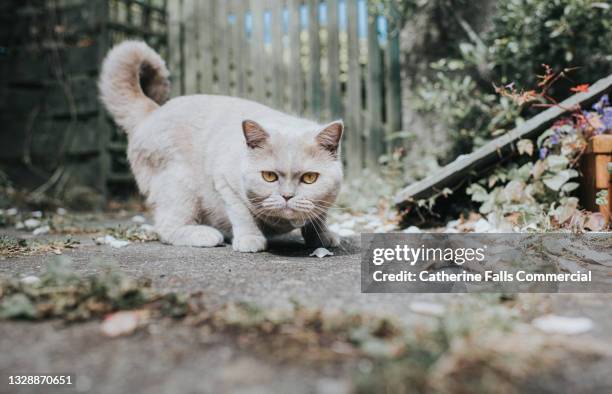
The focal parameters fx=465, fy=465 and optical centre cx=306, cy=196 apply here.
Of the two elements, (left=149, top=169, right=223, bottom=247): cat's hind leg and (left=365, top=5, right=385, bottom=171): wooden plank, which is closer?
(left=149, top=169, right=223, bottom=247): cat's hind leg

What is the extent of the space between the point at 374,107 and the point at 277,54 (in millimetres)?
1233

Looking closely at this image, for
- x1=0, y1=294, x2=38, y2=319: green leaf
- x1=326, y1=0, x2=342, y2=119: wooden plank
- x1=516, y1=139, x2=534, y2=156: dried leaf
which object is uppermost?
x1=326, y1=0, x2=342, y2=119: wooden plank

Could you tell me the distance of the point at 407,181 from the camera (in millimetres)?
3959

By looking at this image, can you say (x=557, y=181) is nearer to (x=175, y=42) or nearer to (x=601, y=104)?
(x=601, y=104)

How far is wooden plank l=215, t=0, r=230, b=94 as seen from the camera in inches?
205

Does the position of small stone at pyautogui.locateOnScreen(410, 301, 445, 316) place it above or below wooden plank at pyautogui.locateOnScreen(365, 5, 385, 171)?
below

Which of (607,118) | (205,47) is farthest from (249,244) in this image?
(205,47)

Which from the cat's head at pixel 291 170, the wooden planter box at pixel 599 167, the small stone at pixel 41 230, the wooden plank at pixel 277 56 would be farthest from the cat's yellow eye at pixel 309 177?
the wooden plank at pixel 277 56

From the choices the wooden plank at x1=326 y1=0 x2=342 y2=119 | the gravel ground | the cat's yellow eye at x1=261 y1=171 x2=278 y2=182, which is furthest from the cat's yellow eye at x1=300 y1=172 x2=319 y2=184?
the wooden plank at x1=326 y1=0 x2=342 y2=119

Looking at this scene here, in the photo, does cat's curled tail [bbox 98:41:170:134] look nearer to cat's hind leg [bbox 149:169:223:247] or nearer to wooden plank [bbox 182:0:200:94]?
cat's hind leg [bbox 149:169:223:247]

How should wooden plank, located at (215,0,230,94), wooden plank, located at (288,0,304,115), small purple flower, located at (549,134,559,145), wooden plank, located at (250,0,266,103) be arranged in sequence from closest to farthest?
1. small purple flower, located at (549,134,559,145)
2. wooden plank, located at (288,0,304,115)
3. wooden plank, located at (250,0,266,103)
4. wooden plank, located at (215,0,230,94)

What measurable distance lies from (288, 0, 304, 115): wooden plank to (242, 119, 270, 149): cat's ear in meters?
2.64

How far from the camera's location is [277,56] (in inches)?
194

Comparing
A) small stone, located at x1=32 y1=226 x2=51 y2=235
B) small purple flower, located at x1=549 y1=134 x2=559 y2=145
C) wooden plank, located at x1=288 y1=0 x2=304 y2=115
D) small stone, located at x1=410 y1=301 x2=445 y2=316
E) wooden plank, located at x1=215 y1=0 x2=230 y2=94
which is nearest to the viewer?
small stone, located at x1=410 y1=301 x2=445 y2=316
